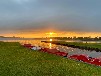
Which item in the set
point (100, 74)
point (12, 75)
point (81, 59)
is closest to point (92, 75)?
point (100, 74)

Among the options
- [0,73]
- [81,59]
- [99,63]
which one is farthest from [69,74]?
[81,59]

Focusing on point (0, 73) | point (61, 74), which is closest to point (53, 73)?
point (61, 74)

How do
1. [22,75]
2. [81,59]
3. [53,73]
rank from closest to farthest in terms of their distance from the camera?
[22,75] < [53,73] < [81,59]

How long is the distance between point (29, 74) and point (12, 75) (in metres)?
2.04

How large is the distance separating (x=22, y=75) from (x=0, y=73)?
3.01 metres

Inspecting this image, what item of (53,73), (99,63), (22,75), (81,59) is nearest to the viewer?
(22,75)

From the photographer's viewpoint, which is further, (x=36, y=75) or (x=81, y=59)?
(x=81, y=59)

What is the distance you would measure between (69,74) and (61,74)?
3.21 ft

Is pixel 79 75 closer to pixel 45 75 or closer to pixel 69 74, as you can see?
pixel 69 74

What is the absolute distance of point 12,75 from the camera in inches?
1253

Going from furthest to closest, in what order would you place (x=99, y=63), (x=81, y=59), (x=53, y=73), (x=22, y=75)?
(x=81, y=59)
(x=99, y=63)
(x=53, y=73)
(x=22, y=75)

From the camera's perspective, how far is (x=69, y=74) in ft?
110

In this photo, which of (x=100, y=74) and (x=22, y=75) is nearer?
(x=22, y=75)

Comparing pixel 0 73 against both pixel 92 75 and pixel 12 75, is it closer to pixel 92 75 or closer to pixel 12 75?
pixel 12 75
